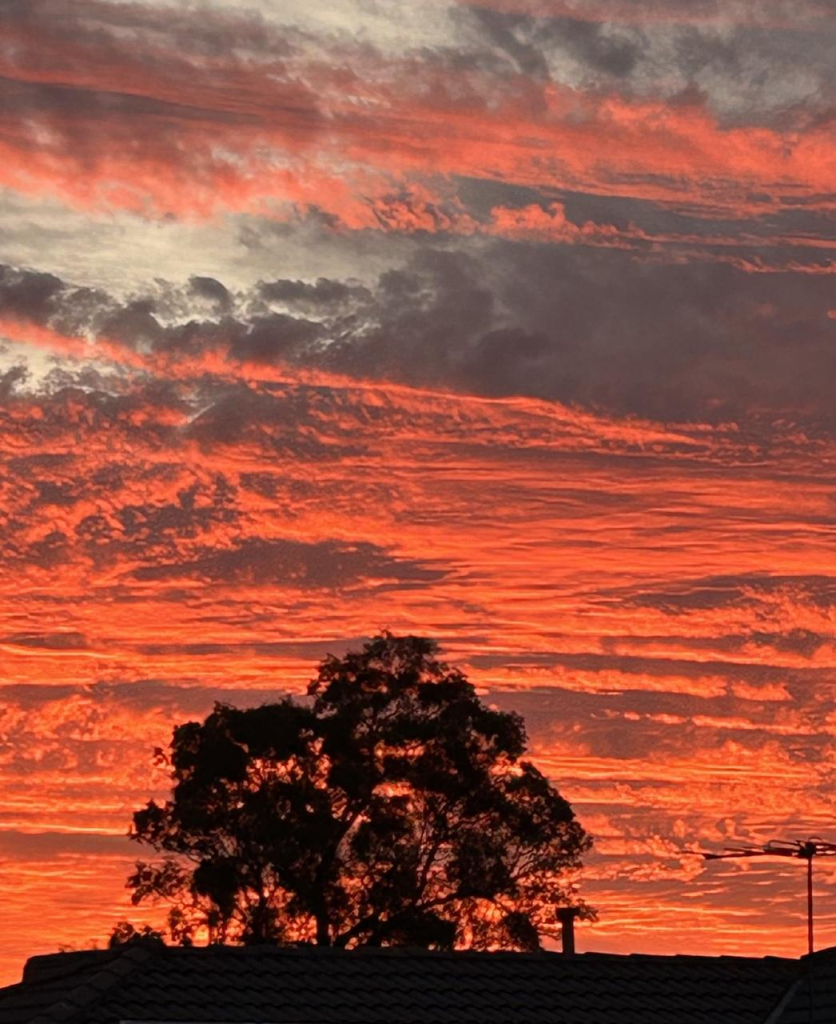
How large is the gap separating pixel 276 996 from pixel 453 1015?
2.51 metres

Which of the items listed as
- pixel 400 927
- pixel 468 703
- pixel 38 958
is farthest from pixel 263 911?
pixel 38 958

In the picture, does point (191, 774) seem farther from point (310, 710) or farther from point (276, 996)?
point (276, 996)

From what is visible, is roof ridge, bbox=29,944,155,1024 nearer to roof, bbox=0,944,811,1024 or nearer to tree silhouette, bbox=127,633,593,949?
roof, bbox=0,944,811,1024

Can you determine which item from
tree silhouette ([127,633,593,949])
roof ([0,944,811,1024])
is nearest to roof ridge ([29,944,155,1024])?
roof ([0,944,811,1024])

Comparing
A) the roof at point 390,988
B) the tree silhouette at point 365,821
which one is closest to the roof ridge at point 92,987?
the roof at point 390,988

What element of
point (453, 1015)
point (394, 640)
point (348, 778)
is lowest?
point (453, 1015)

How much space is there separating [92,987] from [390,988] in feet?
14.6

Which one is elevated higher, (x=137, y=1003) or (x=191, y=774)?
(x=191, y=774)

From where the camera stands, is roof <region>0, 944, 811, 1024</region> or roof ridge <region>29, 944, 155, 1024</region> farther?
roof <region>0, 944, 811, 1024</region>

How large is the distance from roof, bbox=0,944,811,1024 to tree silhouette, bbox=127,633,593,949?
18476mm

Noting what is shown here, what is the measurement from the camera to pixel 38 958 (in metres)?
31.1

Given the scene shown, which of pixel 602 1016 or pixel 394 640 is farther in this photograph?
pixel 394 640

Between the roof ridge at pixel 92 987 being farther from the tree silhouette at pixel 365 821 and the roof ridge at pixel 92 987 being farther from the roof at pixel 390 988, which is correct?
the tree silhouette at pixel 365 821

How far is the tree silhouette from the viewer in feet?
165
